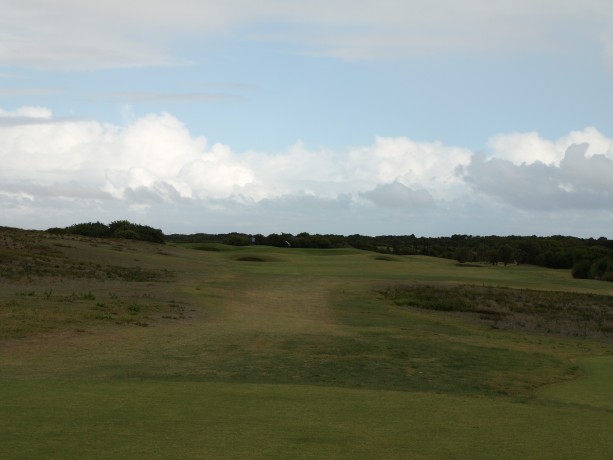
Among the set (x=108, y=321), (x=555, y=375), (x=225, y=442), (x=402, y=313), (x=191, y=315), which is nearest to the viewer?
(x=225, y=442)

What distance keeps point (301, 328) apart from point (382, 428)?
13.4m

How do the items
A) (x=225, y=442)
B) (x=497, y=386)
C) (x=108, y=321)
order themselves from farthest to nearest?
(x=108, y=321), (x=497, y=386), (x=225, y=442)

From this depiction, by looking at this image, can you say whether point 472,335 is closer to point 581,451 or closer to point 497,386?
point 497,386

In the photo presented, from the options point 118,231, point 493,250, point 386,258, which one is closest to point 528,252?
point 493,250

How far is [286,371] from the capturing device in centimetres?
1450

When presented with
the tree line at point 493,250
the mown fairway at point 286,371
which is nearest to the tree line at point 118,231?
the tree line at point 493,250

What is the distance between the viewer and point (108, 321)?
21.6 meters

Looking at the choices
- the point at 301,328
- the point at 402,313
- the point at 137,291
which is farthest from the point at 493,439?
the point at 137,291

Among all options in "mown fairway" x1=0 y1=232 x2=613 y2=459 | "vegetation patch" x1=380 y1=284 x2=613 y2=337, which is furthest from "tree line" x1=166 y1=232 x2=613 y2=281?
"mown fairway" x1=0 y1=232 x2=613 y2=459

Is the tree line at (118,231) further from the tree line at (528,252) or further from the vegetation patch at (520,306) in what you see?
the vegetation patch at (520,306)

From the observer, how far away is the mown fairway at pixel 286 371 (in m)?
8.30

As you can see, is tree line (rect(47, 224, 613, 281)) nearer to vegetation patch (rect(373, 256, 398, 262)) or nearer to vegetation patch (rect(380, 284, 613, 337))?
vegetation patch (rect(373, 256, 398, 262))

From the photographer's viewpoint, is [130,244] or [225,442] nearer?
[225,442]

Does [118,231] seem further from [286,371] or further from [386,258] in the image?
[286,371]
